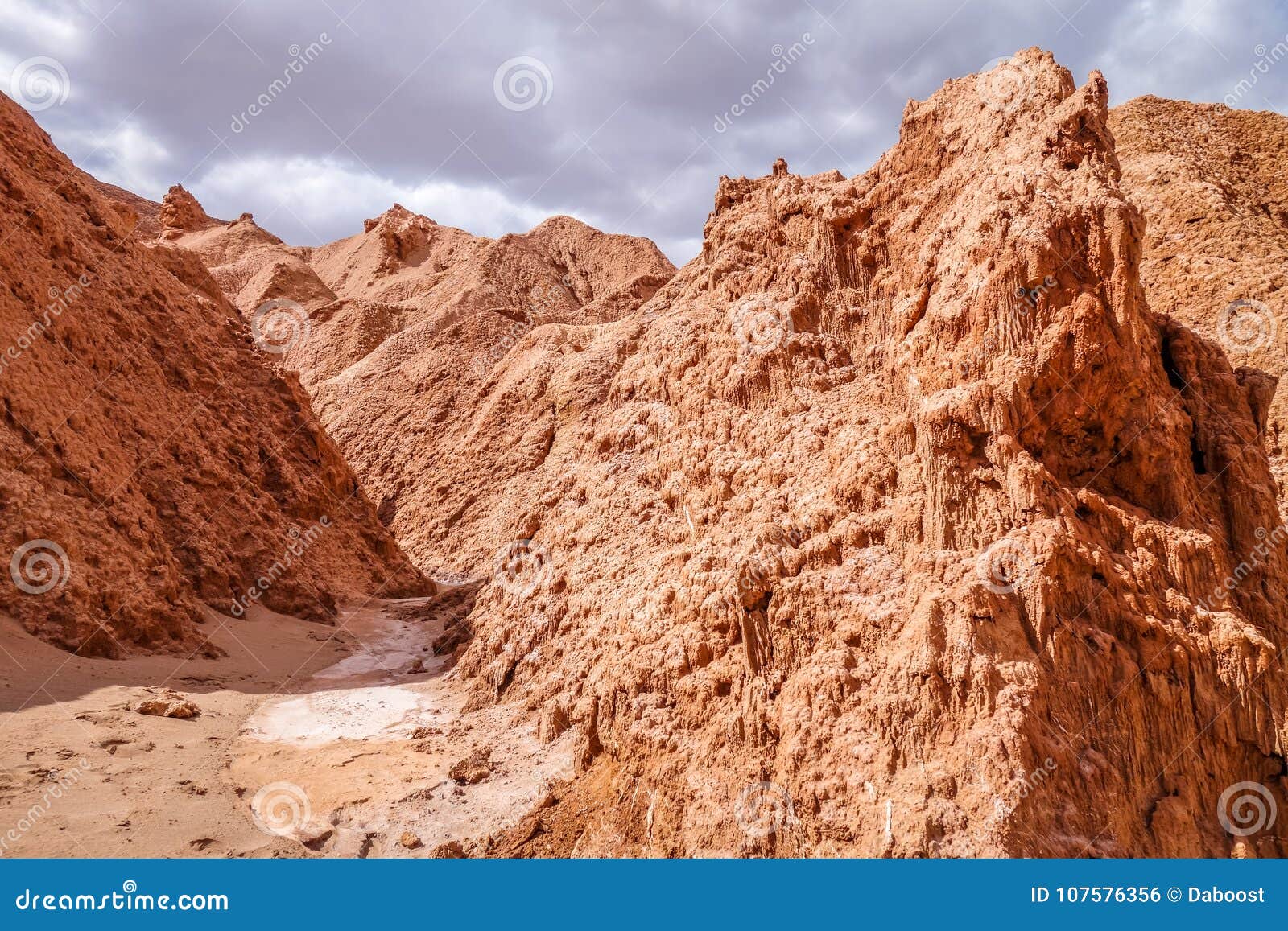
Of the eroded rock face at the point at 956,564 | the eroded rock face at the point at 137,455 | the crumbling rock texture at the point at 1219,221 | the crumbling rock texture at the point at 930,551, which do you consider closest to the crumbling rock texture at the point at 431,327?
Result: the eroded rock face at the point at 137,455

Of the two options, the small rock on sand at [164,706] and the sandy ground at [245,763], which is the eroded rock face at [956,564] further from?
the small rock on sand at [164,706]

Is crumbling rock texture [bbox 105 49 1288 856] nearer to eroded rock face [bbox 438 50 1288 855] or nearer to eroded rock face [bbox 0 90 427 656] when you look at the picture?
eroded rock face [bbox 438 50 1288 855]

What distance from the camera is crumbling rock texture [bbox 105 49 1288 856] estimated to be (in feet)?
17.5

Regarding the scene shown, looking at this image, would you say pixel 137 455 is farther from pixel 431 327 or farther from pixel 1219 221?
pixel 1219 221

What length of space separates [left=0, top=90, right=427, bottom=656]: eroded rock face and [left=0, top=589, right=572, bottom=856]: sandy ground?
1065mm

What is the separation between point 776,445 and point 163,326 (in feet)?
43.2

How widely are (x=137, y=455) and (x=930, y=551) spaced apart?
12.7 meters

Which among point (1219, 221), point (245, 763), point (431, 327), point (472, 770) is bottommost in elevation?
point (245, 763)

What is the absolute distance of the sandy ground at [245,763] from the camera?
638 cm

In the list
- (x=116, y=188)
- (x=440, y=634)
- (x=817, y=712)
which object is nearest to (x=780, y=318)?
(x=817, y=712)

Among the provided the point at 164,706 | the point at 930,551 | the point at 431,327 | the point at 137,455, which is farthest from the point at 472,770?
the point at 431,327

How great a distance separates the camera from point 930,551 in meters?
6.18

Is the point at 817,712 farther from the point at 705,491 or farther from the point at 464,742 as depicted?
the point at 464,742

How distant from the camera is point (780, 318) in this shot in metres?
9.57
